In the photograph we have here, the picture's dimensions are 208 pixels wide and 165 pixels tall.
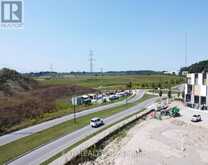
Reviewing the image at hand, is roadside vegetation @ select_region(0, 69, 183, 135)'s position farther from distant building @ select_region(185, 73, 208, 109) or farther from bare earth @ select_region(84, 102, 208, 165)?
distant building @ select_region(185, 73, 208, 109)

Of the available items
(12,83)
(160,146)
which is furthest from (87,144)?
(12,83)

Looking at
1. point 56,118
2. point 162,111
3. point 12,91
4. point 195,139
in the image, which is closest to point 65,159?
point 195,139

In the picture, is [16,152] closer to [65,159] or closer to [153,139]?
[65,159]

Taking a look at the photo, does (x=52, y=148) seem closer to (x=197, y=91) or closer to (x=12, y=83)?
(x=197, y=91)

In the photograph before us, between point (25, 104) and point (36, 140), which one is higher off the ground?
point (25, 104)

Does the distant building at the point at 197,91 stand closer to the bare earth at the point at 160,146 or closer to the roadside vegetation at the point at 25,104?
the bare earth at the point at 160,146

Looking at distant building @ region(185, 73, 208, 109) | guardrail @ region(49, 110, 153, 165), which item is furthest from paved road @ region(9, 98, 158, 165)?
distant building @ region(185, 73, 208, 109)
